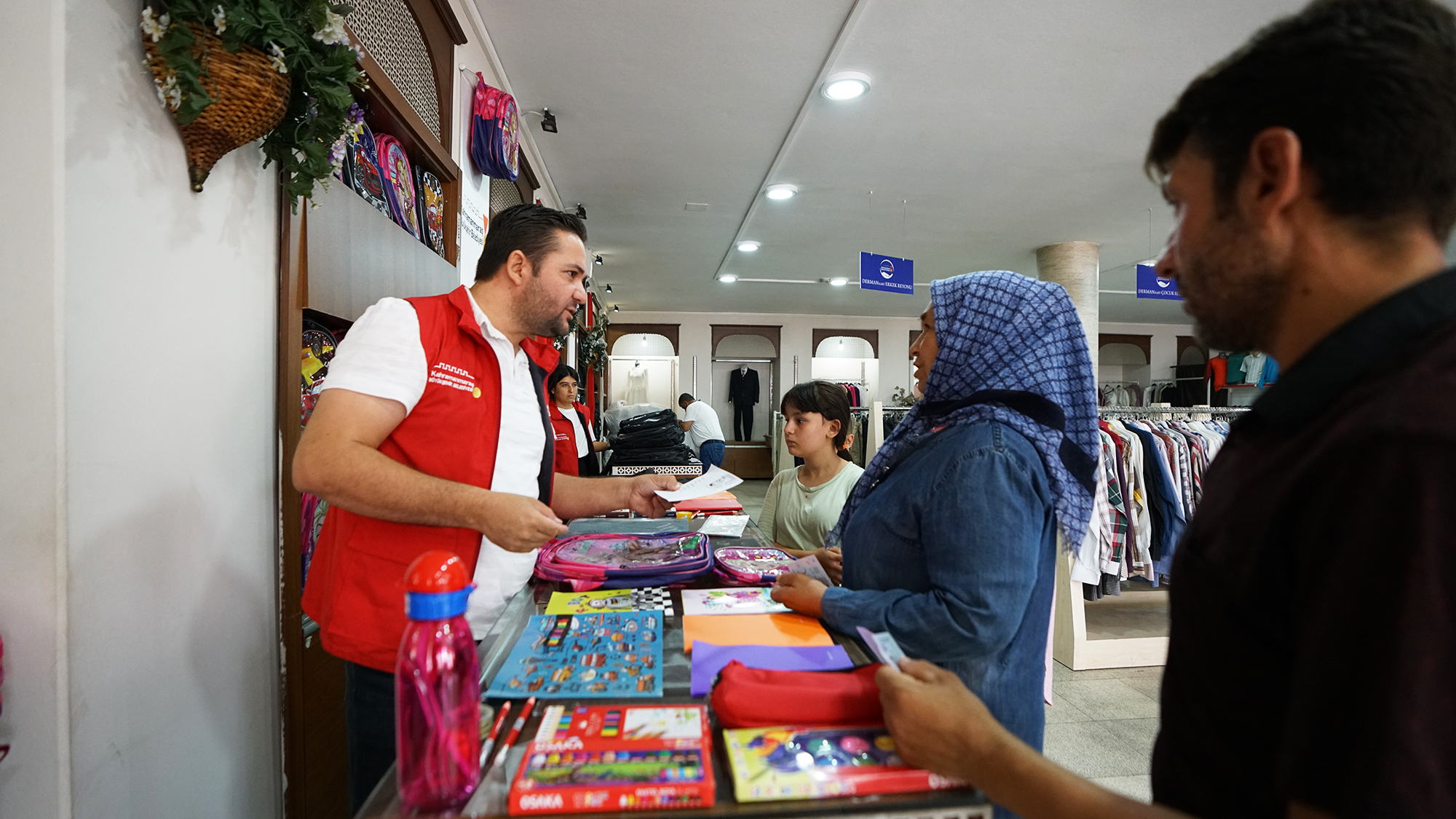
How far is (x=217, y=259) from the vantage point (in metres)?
1.53

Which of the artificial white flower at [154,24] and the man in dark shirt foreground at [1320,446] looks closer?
the man in dark shirt foreground at [1320,446]

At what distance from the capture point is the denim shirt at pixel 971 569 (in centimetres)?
118

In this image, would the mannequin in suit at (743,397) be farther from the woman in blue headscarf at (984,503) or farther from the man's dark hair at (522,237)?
the woman in blue headscarf at (984,503)

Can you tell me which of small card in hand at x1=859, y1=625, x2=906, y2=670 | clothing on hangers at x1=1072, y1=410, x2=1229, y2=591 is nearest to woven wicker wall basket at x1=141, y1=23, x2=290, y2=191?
small card in hand at x1=859, y1=625, x2=906, y2=670

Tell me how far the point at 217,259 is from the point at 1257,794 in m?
1.93

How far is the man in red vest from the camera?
1301mm

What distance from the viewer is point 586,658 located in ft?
3.58

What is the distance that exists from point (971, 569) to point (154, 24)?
1722mm

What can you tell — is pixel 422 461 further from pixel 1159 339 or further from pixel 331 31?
pixel 1159 339

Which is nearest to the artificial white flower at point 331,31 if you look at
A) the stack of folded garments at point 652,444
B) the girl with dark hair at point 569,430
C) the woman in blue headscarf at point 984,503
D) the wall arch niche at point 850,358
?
the woman in blue headscarf at point 984,503

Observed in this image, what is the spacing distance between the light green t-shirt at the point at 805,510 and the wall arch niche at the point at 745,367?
11.3 metres

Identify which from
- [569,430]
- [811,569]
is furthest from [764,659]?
[569,430]

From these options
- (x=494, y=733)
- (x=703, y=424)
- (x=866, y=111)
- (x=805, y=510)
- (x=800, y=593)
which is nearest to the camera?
(x=494, y=733)

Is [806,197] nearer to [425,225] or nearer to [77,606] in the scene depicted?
[425,225]
